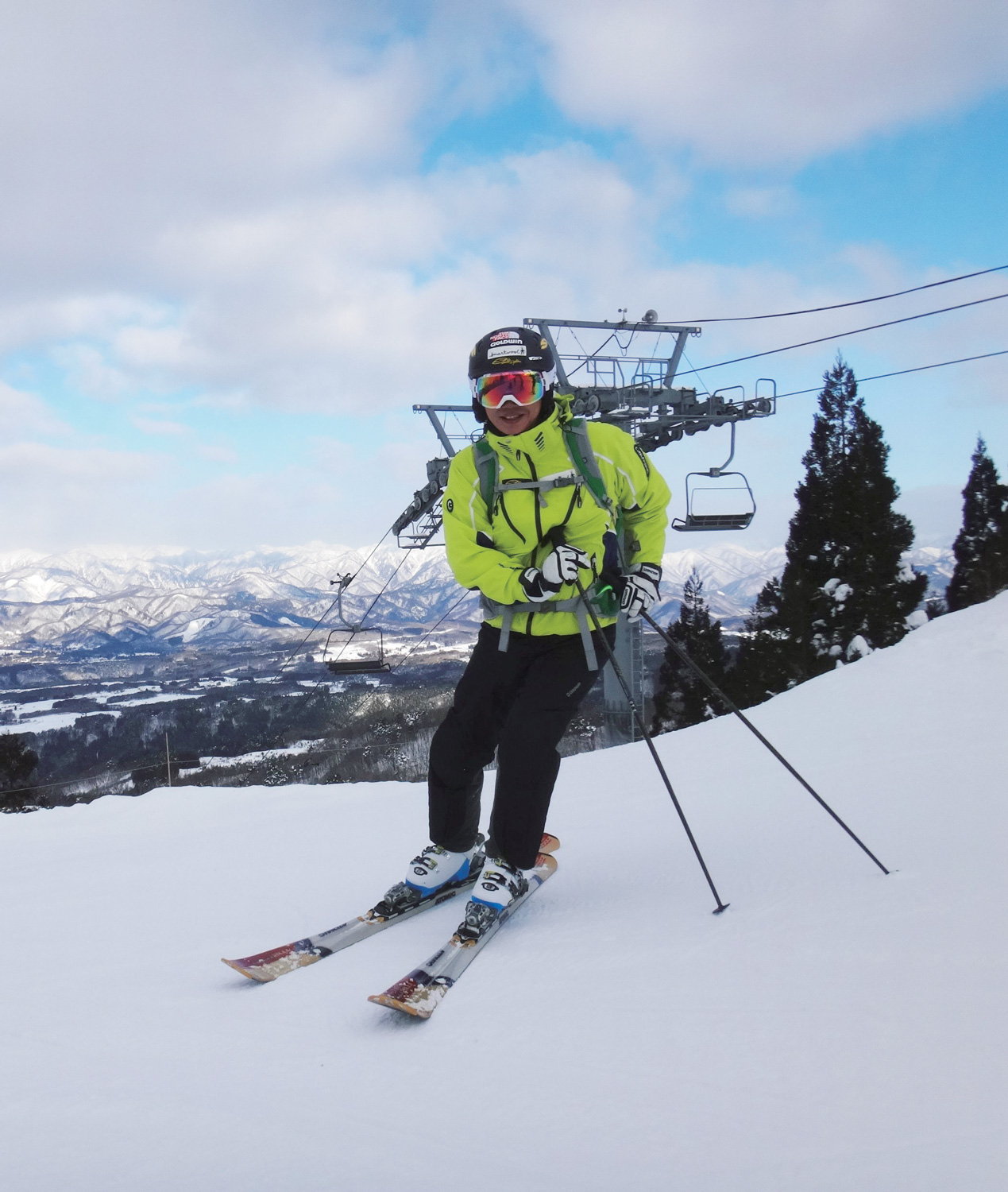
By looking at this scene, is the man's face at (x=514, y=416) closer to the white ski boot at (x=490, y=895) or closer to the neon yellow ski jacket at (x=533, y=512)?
the neon yellow ski jacket at (x=533, y=512)

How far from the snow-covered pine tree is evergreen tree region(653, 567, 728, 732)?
91.7 inches

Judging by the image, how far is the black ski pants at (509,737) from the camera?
8.48 feet

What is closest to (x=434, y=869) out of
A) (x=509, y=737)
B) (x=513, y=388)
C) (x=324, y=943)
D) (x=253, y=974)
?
(x=324, y=943)

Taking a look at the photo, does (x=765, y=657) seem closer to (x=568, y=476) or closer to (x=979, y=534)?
(x=979, y=534)

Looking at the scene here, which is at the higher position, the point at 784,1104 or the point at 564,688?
the point at 564,688

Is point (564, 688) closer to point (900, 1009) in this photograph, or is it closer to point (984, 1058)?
point (900, 1009)

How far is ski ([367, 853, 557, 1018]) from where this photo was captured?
1.92m

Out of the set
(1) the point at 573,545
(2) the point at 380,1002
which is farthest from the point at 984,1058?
(1) the point at 573,545

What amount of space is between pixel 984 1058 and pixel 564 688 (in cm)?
151

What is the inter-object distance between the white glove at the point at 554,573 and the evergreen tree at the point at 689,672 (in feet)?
81.7

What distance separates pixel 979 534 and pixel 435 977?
97.5 ft

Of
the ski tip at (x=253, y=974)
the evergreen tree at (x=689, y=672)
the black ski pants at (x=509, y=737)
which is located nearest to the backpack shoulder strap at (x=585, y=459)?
the black ski pants at (x=509, y=737)

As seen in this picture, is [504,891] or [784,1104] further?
[504,891]

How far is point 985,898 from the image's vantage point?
200 centimetres
